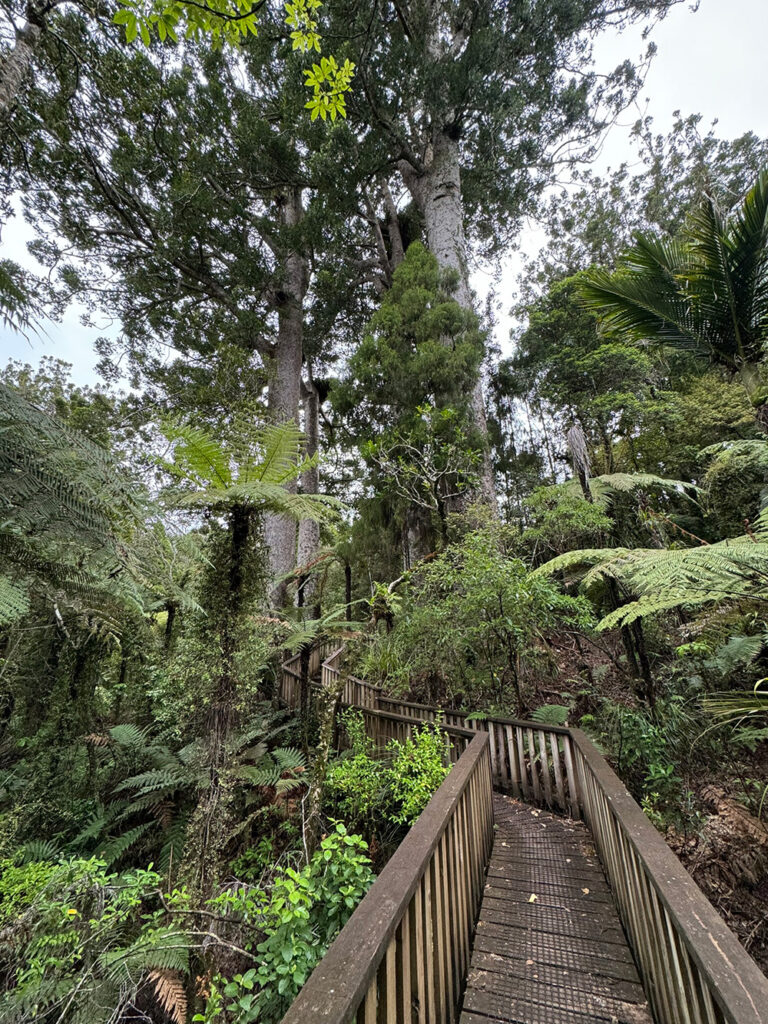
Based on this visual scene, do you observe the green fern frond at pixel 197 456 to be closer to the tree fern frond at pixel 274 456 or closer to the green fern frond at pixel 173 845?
the tree fern frond at pixel 274 456

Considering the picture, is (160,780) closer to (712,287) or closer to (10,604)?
(10,604)

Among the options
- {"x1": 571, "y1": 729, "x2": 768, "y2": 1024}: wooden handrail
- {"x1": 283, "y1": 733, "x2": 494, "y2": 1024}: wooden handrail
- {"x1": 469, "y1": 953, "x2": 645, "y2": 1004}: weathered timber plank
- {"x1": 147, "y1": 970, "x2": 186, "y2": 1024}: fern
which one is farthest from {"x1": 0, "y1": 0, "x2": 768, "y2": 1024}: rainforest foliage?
{"x1": 571, "y1": 729, "x2": 768, "y2": 1024}: wooden handrail

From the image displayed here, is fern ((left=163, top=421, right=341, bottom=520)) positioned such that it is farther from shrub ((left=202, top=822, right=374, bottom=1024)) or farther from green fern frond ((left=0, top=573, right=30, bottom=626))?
shrub ((left=202, top=822, right=374, bottom=1024))

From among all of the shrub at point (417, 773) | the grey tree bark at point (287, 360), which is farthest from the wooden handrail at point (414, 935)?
the grey tree bark at point (287, 360)

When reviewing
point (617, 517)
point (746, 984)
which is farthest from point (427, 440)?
point (746, 984)

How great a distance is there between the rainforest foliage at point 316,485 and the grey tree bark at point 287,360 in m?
0.11

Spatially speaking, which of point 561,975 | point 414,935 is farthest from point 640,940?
point 414,935

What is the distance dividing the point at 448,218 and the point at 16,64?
8.46 meters

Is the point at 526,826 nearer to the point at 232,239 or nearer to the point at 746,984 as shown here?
the point at 746,984

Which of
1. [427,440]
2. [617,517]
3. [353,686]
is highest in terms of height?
[427,440]

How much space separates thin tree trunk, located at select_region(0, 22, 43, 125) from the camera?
2298mm

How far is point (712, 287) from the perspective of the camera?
2.50 meters

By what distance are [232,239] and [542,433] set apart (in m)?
11.1

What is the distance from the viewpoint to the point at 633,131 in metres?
13.9
